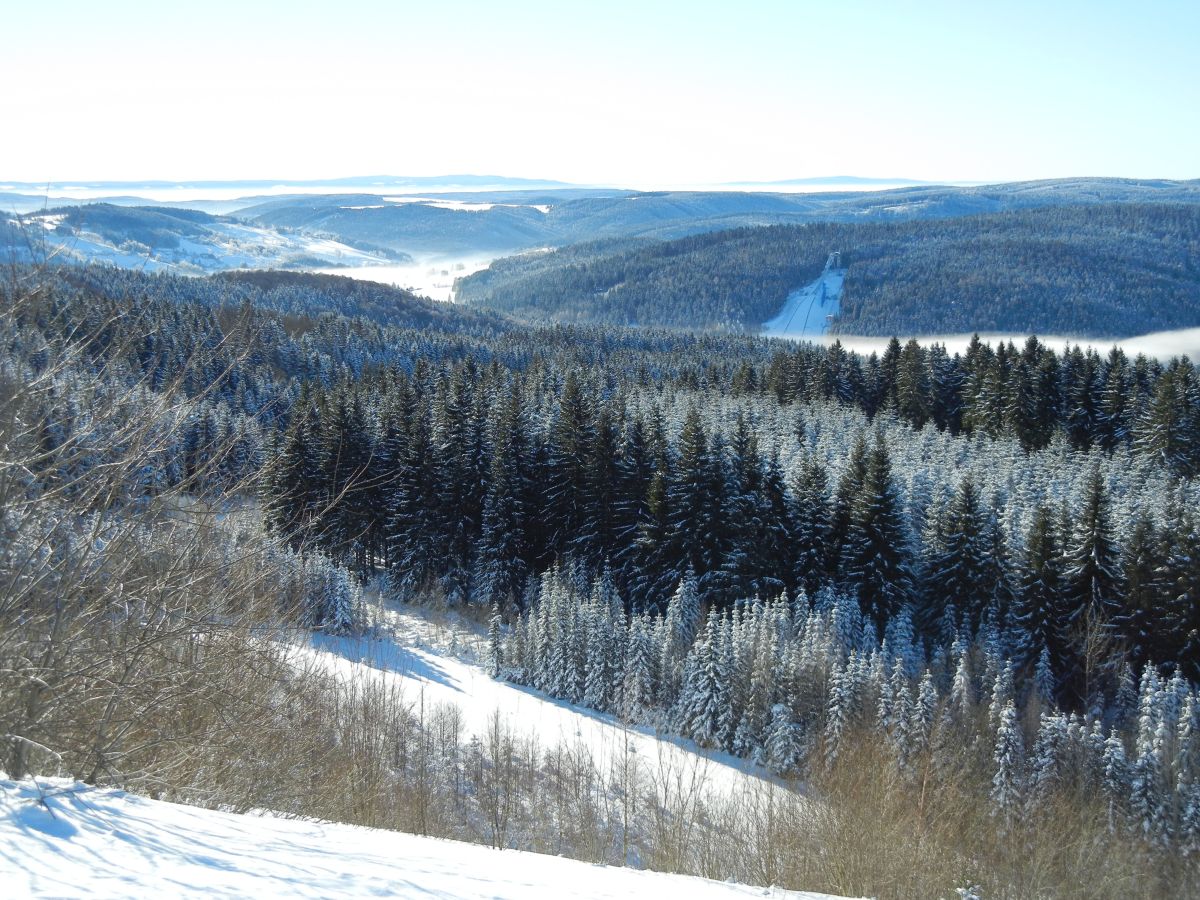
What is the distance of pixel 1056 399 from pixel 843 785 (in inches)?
2241

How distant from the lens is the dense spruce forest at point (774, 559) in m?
7.30

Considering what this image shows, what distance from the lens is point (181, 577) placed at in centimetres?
745

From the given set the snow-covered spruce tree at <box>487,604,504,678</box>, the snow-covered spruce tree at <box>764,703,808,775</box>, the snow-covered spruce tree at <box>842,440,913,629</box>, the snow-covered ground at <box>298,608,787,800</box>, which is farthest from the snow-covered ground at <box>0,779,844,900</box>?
the snow-covered spruce tree at <box>842,440,913,629</box>

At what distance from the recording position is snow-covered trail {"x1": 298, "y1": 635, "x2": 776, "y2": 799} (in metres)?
23.8

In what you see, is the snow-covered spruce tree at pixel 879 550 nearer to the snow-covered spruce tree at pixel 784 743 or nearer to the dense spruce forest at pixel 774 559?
the dense spruce forest at pixel 774 559

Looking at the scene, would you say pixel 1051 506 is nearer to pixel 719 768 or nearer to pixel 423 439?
pixel 719 768

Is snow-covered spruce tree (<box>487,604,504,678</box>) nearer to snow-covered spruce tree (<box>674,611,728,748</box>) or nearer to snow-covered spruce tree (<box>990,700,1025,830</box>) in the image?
snow-covered spruce tree (<box>674,611,728,748</box>)

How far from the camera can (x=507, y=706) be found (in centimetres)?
2891

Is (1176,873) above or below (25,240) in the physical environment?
below

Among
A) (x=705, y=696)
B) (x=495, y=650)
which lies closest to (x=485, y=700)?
(x=495, y=650)

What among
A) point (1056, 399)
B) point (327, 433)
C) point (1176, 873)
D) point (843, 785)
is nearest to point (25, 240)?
point (843, 785)

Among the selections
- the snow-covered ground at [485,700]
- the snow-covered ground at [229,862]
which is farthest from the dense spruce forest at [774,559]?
the snow-covered ground at [485,700]

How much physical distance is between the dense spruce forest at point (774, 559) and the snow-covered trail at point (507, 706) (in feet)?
3.36

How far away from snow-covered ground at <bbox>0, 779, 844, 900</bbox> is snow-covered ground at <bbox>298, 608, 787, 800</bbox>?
14.8 metres
